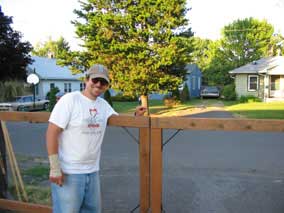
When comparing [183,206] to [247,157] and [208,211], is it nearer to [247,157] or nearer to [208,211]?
[208,211]

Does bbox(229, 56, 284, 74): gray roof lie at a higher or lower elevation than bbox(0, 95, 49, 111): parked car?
higher

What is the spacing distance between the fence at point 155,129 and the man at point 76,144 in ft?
1.48

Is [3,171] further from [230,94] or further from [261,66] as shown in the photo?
[261,66]

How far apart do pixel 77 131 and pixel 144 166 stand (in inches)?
35.2

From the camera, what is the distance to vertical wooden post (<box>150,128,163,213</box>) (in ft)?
11.0

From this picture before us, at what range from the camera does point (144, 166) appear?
11.4 feet

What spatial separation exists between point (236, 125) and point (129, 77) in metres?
17.1

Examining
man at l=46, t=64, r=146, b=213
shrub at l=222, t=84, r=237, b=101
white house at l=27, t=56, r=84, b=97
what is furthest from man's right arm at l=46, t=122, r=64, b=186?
shrub at l=222, t=84, r=237, b=101

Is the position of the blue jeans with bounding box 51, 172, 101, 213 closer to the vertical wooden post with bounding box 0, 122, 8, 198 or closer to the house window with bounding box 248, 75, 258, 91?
the vertical wooden post with bounding box 0, 122, 8, 198

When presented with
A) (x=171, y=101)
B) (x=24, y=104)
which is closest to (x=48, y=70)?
(x=24, y=104)

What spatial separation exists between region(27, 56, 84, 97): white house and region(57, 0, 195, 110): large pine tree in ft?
51.2

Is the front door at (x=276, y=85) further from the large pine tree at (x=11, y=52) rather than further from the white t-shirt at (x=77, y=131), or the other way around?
the white t-shirt at (x=77, y=131)

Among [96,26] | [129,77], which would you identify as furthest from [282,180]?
[96,26]

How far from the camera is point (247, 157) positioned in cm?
851
